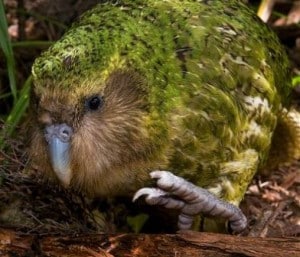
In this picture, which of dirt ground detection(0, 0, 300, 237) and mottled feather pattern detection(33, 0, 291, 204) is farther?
dirt ground detection(0, 0, 300, 237)

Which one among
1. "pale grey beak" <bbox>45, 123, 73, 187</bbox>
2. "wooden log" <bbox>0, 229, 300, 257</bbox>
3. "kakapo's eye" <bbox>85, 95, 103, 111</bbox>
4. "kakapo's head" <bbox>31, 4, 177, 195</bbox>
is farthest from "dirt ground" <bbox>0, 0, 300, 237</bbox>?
"kakapo's eye" <bbox>85, 95, 103, 111</bbox>

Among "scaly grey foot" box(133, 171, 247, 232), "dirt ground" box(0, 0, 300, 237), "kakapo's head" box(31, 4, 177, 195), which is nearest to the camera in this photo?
"kakapo's head" box(31, 4, 177, 195)

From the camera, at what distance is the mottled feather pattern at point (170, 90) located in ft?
6.95

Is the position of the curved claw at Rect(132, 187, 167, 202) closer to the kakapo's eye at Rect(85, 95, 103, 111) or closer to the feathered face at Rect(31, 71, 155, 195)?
the feathered face at Rect(31, 71, 155, 195)

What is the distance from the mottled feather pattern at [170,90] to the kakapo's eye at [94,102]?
0.02 m

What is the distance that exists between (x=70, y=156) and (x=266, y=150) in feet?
2.79

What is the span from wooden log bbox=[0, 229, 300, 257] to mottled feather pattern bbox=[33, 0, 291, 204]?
0.17 meters

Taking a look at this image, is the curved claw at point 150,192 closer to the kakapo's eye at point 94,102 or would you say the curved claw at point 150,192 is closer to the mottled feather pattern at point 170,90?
the mottled feather pattern at point 170,90

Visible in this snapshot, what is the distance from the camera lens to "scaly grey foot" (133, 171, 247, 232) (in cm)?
221

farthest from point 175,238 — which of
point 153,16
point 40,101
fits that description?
point 153,16

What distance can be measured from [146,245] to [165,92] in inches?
16.9

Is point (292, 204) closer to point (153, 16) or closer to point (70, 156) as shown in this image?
point (153, 16)

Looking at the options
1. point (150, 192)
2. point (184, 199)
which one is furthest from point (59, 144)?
point (184, 199)

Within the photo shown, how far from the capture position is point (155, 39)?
234 cm
